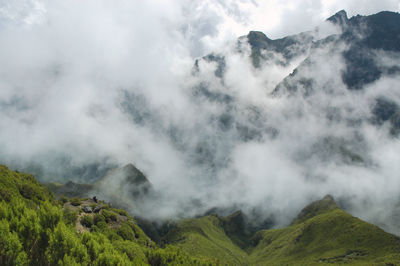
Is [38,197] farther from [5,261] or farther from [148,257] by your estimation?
[5,261]

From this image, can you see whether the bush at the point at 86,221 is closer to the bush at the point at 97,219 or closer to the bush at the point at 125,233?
the bush at the point at 97,219

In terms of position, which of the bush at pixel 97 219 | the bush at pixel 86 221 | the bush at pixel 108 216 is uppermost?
the bush at pixel 108 216

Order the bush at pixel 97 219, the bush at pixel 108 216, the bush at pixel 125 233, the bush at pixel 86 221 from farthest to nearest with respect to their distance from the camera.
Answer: the bush at pixel 108 216 → the bush at pixel 125 233 → the bush at pixel 97 219 → the bush at pixel 86 221

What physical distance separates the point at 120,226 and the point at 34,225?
66926 mm

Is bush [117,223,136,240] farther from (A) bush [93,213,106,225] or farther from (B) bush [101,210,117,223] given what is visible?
(A) bush [93,213,106,225]

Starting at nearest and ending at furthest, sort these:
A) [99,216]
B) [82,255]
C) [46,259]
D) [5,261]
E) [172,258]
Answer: [5,261] < [46,259] < [82,255] < [172,258] < [99,216]

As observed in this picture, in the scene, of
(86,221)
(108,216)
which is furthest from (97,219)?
(108,216)

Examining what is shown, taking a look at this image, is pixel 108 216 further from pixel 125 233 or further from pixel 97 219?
pixel 97 219

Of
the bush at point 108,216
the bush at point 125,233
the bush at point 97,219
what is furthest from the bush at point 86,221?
the bush at point 108,216

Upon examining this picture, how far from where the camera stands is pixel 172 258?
59.5 meters

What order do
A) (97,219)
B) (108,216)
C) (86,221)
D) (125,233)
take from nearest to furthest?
(86,221) < (97,219) < (125,233) < (108,216)

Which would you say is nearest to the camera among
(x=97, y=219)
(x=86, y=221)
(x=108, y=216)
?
(x=86, y=221)

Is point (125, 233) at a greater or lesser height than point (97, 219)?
lesser

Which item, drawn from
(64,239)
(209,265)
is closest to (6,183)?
(64,239)
